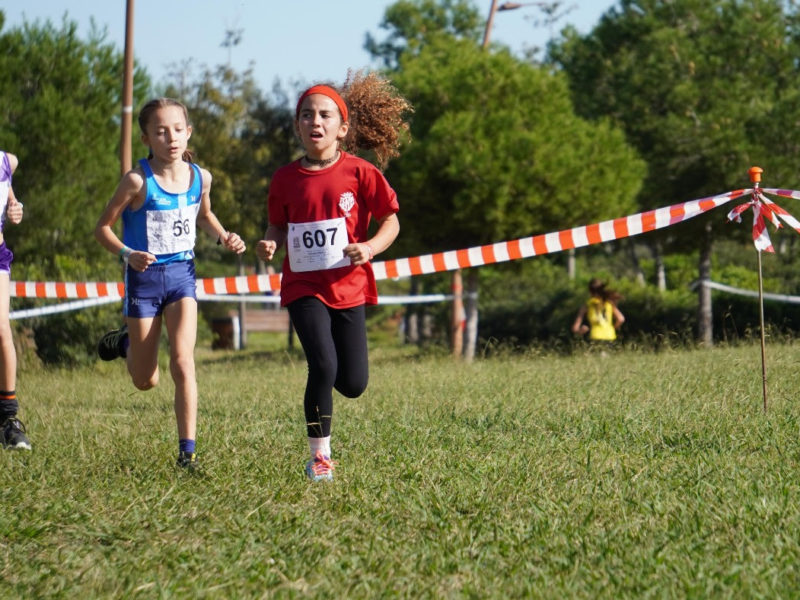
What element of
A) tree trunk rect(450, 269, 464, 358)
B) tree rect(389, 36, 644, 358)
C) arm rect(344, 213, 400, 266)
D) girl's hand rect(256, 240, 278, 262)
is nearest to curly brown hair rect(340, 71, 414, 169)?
arm rect(344, 213, 400, 266)

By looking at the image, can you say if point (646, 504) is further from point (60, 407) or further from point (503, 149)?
point (503, 149)

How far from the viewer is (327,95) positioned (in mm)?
5410

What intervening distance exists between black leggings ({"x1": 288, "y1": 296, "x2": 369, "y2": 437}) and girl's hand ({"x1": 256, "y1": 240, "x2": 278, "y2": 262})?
0.26 m

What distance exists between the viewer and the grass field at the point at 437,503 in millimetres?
3439

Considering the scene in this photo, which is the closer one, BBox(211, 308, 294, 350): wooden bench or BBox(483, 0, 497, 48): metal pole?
BBox(483, 0, 497, 48): metal pole

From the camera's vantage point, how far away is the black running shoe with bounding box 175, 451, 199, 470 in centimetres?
528

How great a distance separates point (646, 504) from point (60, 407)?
19.4 feet

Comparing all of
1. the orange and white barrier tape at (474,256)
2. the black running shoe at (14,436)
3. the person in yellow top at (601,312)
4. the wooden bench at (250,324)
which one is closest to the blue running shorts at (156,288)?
the black running shoe at (14,436)

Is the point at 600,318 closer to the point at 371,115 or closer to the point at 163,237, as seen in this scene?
the point at 371,115

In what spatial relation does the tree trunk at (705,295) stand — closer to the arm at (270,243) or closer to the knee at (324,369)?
the arm at (270,243)

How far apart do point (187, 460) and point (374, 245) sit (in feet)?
4.45

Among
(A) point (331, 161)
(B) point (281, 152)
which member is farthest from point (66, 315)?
(A) point (331, 161)

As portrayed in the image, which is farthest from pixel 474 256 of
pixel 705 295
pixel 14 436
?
pixel 705 295

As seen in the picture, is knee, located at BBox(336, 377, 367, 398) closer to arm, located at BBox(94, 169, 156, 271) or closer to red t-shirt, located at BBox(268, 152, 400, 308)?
red t-shirt, located at BBox(268, 152, 400, 308)
